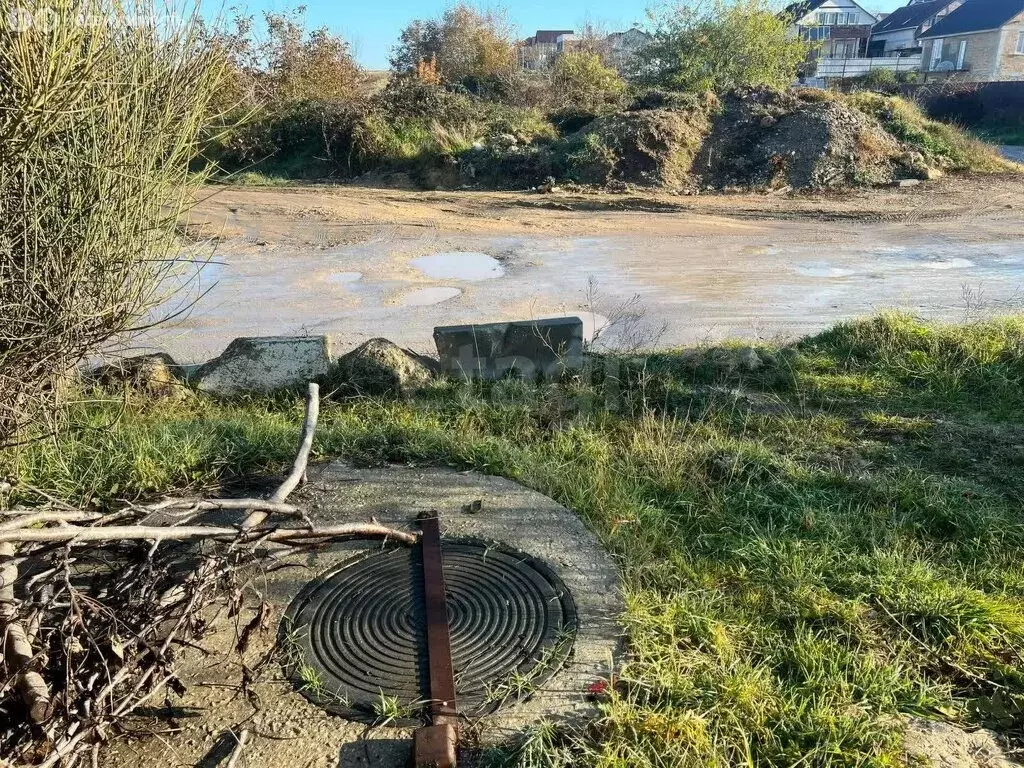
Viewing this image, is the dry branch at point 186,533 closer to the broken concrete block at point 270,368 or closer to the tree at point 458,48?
the broken concrete block at point 270,368

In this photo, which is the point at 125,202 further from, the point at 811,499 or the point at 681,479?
the point at 811,499

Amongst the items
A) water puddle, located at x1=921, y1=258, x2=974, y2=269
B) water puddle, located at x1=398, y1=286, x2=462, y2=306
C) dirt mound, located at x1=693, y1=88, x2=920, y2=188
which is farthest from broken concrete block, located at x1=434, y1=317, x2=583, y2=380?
dirt mound, located at x1=693, y1=88, x2=920, y2=188

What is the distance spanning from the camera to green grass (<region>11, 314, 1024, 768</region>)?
2.72 m

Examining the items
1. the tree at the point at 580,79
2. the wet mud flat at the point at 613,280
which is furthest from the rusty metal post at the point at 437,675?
the tree at the point at 580,79

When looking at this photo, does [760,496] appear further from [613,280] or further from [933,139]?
[933,139]

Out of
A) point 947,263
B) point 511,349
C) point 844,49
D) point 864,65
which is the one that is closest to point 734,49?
point 947,263

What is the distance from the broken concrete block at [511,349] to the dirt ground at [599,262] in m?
1.37

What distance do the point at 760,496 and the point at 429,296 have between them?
577 cm

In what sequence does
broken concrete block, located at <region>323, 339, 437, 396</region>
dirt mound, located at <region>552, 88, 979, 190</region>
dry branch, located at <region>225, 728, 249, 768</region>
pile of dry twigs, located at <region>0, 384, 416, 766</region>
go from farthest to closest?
dirt mound, located at <region>552, 88, 979, 190</region> → broken concrete block, located at <region>323, 339, 437, 396</region> → dry branch, located at <region>225, 728, 249, 768</region> → pile of dry twigs, located at <region>0, 384, 416, 766</region>

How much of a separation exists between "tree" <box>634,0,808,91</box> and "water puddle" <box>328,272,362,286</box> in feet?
50.7

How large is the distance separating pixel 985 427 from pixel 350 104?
19432mm

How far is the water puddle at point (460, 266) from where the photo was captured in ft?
33.2

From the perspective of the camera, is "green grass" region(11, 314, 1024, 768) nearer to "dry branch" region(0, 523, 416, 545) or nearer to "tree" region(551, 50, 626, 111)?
"dry branch" region(0, 523, 416, 545)

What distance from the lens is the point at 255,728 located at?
8.73 feet
